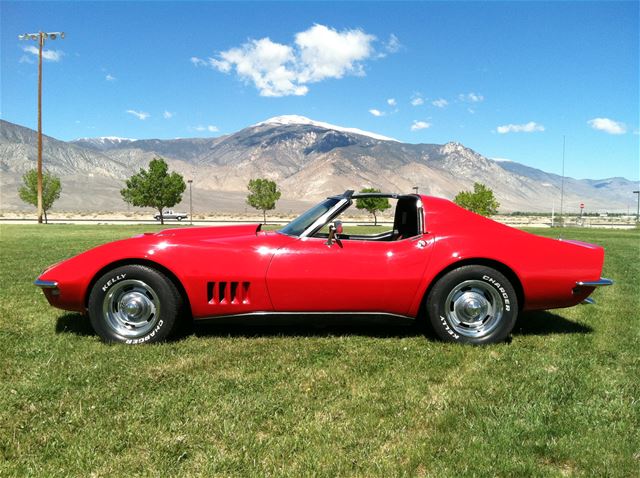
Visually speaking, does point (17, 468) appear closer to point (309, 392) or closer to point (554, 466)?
point (309, 392)

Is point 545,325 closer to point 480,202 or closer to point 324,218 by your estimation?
point 324,218

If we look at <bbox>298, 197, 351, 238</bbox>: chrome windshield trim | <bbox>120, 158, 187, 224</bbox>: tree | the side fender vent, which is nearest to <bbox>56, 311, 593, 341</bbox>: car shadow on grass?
the side fender vent

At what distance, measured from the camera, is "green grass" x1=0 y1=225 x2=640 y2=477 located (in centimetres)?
252

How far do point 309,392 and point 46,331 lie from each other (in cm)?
308

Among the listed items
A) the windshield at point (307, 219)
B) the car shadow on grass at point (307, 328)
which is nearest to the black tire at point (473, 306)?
the car shadow on grass at point (307, 328)

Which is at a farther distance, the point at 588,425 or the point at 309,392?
the point at 309,392

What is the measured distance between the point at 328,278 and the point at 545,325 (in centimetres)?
277

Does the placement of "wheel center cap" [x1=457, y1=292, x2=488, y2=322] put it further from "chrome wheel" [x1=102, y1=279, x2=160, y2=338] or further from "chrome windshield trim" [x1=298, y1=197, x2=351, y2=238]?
"chrome wheel" [x1=102, y1=279, x2=160, y2=338]

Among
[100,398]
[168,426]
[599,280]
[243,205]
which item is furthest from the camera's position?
[243,205]

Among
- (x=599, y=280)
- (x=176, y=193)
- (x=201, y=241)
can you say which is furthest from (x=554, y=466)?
(x=176, y=193)

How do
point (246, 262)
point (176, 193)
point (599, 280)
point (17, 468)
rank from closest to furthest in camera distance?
point (17, 468) → point (246, 262) → point (599, 280) → point (176, 193)

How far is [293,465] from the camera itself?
8.05 ft

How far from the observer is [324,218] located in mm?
4699

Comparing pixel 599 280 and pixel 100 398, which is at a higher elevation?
pixel 599 280
